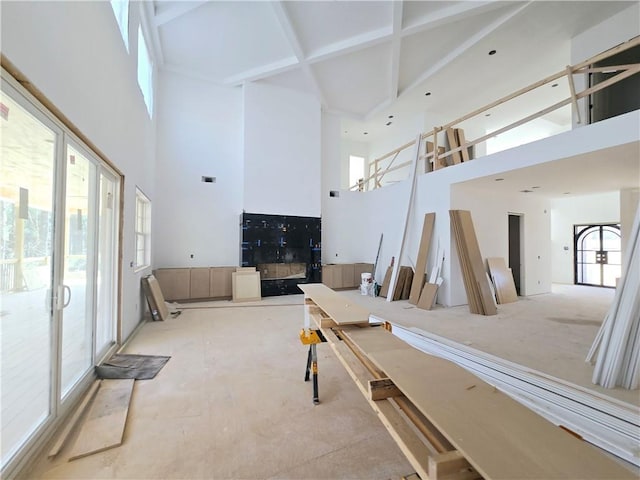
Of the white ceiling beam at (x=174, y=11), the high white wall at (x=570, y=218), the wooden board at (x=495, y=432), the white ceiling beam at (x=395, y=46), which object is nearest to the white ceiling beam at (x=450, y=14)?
the white ceiling beam at (x=395, y=46)

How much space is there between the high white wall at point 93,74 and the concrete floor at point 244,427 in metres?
1.85

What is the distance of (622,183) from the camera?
5289mm

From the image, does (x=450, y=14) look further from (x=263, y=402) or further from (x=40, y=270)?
(x=40, y=270)

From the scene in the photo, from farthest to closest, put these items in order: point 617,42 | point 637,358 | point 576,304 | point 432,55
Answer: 1. point 432,55
2. point 576,304
3. point 617,42
4. point 637,358

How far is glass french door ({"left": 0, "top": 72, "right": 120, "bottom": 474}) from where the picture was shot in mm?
1646

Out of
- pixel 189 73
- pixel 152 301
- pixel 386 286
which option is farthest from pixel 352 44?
pixel 152 301

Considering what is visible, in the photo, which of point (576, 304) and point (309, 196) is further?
point (309, 196)

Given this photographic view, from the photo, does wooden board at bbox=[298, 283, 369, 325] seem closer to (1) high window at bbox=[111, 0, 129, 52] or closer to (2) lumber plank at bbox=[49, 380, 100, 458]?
(2) lumber plank at bbox=[49, 380, 100, 458]

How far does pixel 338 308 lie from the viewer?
249 centimetres

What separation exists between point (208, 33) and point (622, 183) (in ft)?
29.7

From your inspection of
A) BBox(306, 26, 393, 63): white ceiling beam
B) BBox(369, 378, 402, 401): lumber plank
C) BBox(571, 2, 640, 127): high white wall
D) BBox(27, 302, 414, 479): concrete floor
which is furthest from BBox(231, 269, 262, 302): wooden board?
BBox(571, 2, 640, 127): high white wall

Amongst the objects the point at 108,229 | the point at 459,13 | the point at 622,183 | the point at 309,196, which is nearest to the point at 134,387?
the point at 108,229

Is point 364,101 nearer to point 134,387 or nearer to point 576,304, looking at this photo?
point 576,304

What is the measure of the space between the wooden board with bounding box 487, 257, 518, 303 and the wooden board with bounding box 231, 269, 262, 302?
5499mm
